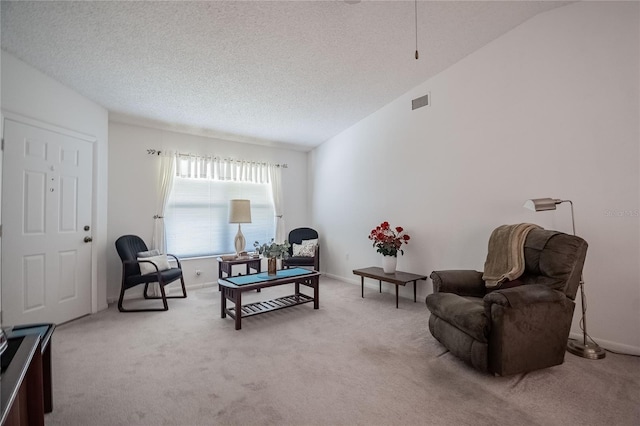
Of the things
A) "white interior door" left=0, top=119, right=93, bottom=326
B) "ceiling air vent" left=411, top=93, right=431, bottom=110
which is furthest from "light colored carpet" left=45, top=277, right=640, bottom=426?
"ceiling air vent" left=411, top=93, right=431, bottom=110

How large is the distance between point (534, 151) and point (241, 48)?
9.96 feet

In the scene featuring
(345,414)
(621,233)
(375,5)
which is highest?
(375,5)

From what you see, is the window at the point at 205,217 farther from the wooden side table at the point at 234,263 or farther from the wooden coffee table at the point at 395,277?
the wooden coffee table at the point at 395,277

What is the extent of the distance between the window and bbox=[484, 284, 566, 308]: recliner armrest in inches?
163

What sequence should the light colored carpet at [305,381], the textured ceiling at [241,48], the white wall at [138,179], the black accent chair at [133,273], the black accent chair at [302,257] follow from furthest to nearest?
1. the black accent chair at [302,257]
2. the white wall at [138,179]
3. the black accent chair at [133,273]
4. the textured ceiling at [241,48]
5. the light colored carpet at [305,381]

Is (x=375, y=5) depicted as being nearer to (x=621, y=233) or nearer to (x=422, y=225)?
(x=422, y=225)

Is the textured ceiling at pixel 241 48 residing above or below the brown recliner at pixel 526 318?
above

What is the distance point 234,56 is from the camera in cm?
278

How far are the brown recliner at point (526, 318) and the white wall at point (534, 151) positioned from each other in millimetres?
628

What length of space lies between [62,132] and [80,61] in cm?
88

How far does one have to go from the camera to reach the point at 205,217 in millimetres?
4828

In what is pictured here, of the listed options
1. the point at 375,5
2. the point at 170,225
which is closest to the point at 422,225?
the point at 375,5

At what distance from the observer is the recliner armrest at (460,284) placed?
8.79 ft

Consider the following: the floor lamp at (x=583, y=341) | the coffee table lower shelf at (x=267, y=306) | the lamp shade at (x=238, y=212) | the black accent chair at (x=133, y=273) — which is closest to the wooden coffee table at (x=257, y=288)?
the coffee table lower shelf at (x=267, y=306)
